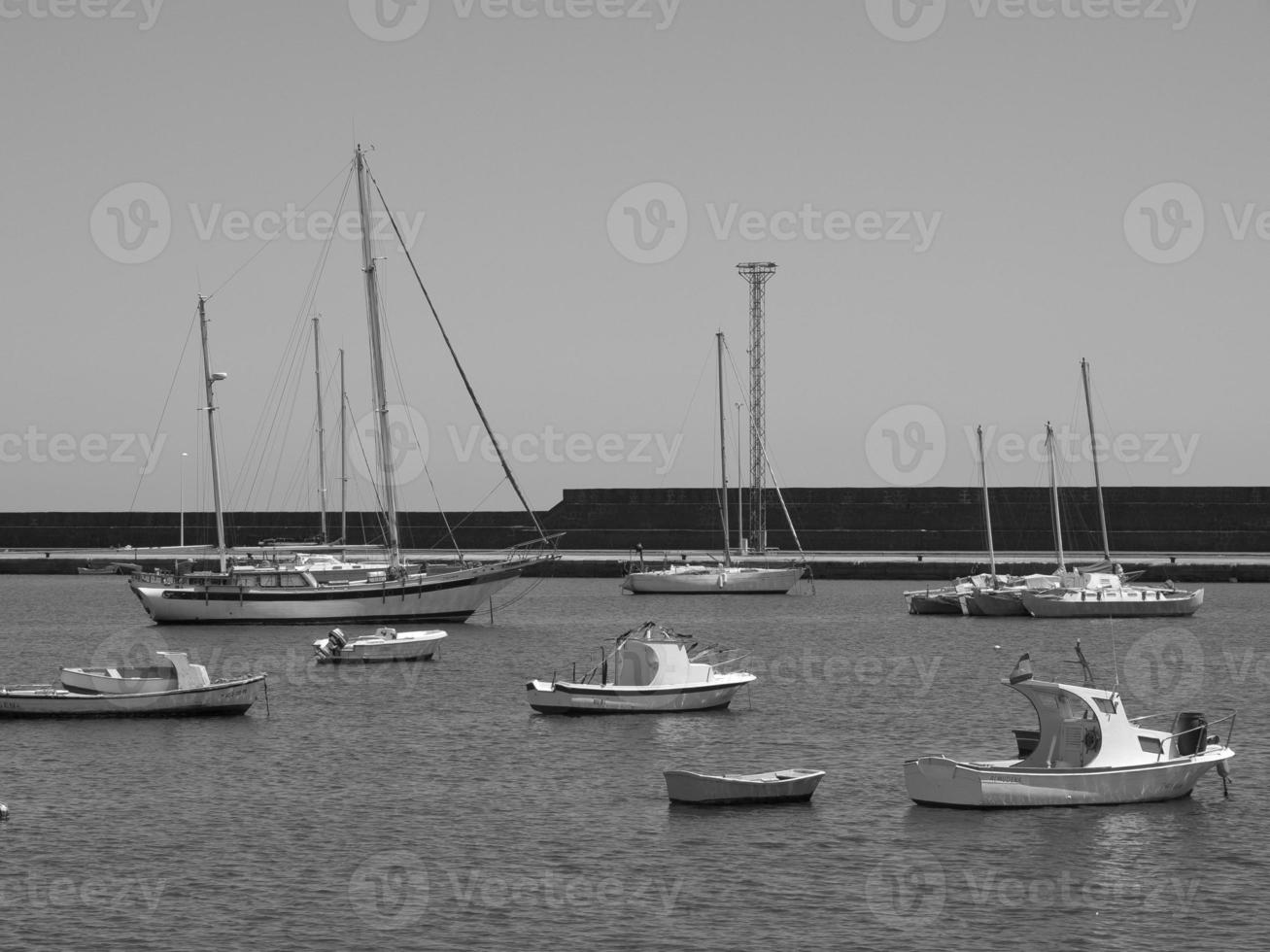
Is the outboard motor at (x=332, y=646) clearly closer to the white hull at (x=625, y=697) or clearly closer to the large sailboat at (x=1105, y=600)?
the white hull at (x=625, y=697)

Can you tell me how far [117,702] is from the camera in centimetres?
3966

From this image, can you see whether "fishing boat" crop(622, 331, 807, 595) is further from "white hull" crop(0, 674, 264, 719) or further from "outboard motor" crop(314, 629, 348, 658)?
"white hull" crop(0, 674, 264, 719)

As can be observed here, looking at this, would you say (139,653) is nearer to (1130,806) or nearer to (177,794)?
(177,794)

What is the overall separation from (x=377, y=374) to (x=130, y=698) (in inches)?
1162

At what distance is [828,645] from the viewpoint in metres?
62.2

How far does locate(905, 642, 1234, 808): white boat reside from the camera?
1131 inches

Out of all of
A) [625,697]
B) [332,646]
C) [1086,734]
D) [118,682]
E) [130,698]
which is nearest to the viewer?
[1086,734]

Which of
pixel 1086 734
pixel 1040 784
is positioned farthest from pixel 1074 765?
pixel 1040 784

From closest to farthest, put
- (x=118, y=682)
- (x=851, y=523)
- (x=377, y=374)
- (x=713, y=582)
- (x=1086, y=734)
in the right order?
(x=1086, y=734) < (x=118, y=682) < (x=377, y=374) < (x=713, y=582) < (x=851, y=523)

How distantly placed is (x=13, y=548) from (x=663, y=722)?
347 feet

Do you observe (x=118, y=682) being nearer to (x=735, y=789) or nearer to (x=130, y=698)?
(x=130, y=698)

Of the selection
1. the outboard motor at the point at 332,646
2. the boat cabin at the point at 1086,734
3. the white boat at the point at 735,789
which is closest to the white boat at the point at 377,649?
the outboard motor at the point at 332,646

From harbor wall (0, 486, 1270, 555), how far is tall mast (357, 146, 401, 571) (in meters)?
32.4

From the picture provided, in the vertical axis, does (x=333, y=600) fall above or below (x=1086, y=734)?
above
